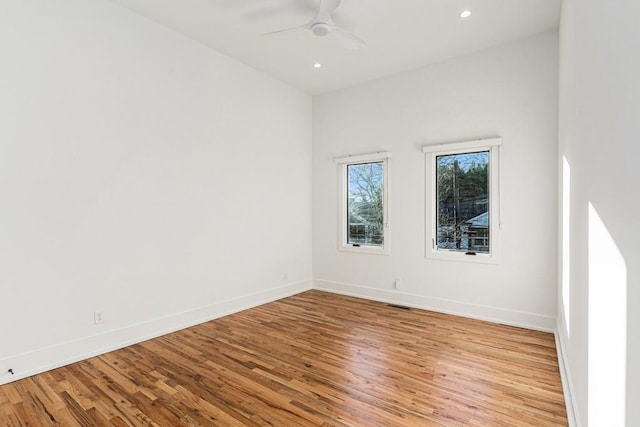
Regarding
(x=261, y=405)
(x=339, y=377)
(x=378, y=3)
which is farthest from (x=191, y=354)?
(x=378, y=3)

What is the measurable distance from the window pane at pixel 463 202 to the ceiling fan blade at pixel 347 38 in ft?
6.19

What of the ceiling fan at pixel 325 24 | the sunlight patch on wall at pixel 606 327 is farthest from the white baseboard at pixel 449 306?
the ceiling fan at pixel 325 24

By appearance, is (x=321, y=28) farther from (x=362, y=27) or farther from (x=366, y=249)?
(x=366, y=249)

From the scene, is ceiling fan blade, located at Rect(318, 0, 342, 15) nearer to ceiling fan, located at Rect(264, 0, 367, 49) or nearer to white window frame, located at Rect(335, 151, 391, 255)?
ceiling fan, located at Rect(264, 0, 367, 49)

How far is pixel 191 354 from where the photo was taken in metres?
3.04

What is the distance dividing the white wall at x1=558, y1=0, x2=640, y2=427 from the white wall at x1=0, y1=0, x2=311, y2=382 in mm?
3584

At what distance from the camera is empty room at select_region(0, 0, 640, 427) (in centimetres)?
204

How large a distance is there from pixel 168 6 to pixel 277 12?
1055mm

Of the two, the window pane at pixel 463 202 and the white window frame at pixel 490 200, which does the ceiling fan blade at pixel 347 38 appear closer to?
the white window frame at pixel 490 200

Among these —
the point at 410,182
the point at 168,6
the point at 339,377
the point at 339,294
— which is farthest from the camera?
the point at 339,294

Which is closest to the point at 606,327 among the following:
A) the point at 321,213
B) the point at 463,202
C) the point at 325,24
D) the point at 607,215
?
the point at 607,215

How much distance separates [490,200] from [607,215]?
2.91 metres

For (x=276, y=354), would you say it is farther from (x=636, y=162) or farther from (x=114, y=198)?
(x=636, y=162)

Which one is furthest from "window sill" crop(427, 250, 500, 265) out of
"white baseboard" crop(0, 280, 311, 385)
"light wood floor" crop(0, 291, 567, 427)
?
"white baseboard" crop(0, 280, 311, 385)
